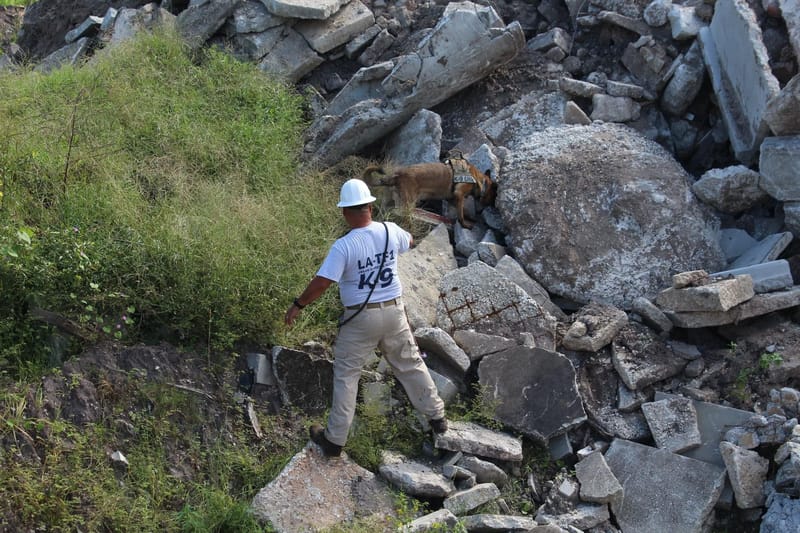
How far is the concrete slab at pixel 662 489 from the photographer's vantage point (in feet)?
16.5

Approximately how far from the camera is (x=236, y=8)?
9.20 metres

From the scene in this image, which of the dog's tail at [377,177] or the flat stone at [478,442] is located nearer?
the flat stone at [478,442]

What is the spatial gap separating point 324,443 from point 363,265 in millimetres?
1129

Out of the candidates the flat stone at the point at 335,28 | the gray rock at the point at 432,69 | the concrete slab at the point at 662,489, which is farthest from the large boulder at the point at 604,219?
the flat stone at the point at 335,28

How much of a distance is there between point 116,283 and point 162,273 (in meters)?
0.30

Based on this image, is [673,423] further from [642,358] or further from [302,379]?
[302,379]

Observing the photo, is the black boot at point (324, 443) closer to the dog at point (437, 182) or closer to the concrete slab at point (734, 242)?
the dog at point (437, 182)

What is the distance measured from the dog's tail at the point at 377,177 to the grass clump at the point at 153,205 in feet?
1.04

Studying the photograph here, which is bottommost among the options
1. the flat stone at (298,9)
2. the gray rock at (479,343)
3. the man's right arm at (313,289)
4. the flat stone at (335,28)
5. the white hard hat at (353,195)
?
the gray rock at (479,343)

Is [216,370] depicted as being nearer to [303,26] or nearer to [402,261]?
[402,261]

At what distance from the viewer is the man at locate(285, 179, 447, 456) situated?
470cm

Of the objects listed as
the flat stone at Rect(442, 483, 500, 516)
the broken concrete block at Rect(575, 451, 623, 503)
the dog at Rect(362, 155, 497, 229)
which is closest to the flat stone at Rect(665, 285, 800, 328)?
the broken concrete block at Rect(575, 451, 623, 503)

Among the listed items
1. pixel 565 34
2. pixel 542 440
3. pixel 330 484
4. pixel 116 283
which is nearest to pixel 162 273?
pixel 116 283

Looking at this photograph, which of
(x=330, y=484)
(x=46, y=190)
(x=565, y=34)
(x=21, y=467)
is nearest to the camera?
(x=21, y=467)
